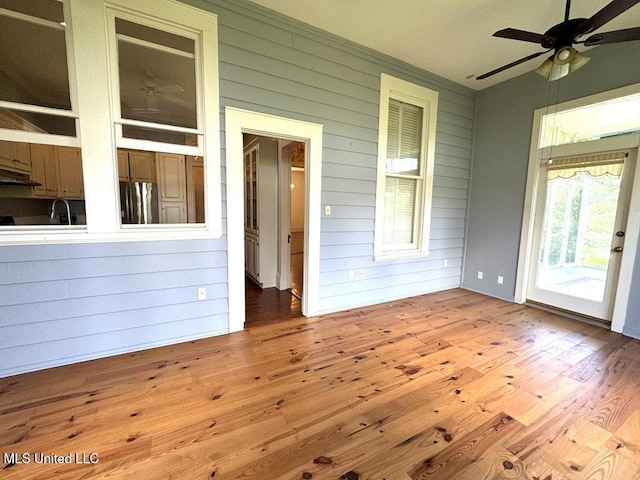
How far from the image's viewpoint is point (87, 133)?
2.15m

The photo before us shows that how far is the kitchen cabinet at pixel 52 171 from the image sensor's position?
2.56 metres

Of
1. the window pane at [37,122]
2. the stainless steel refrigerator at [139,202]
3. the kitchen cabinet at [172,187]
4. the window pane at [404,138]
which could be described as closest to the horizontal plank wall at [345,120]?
the window pane at [404,138]

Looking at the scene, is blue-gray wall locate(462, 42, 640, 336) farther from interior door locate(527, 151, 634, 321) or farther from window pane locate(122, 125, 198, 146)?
window pane locate(122, 125, 198, 146)

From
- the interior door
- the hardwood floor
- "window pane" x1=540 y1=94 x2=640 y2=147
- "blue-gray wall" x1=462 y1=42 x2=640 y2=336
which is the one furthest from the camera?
"blue-gray wall" x1=462 y1=42 x2=640 y2=336

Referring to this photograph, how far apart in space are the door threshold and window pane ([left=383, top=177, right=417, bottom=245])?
1911 millimetres

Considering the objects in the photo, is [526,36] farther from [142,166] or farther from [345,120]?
[142,166]

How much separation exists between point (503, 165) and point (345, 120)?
263cm

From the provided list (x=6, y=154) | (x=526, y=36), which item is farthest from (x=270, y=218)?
(x=526, y=36)

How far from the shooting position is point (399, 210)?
407 cm

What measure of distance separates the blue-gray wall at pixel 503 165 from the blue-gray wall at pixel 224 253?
0.53m

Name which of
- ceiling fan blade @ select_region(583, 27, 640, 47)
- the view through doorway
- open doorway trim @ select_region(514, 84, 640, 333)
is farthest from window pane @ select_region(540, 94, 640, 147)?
the view through doorway

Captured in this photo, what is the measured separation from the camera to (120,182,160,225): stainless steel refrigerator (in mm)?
2467

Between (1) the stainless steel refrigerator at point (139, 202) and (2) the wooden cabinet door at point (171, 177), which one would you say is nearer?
(1) the stainless steel refrigerator at point (139, 202)

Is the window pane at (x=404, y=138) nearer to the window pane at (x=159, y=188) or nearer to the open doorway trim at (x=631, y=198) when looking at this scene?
the open doorway trim at (x=631, y=198)
